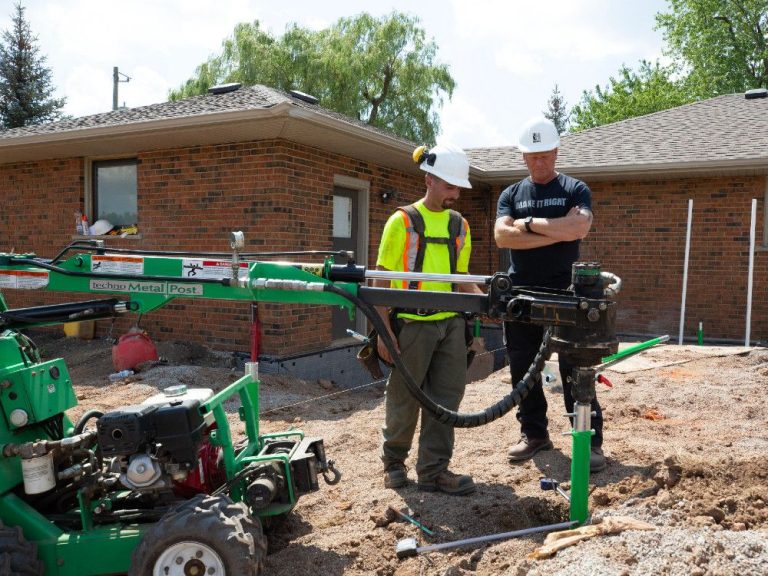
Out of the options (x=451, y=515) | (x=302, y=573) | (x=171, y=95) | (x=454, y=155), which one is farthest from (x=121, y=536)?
(x=171, y=95)

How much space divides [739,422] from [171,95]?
89.4ft

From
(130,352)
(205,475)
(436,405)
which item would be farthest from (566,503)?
(130,352)

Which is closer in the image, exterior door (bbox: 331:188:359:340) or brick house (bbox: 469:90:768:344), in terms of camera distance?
exterior door (bbox: 331:188:359:340)

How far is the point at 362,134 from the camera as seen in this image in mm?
8242

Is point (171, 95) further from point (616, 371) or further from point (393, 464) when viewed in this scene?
point (393, 464)

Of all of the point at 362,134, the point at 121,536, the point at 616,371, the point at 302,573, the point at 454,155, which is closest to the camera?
the point at 121,536

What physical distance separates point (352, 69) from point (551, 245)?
2324cm

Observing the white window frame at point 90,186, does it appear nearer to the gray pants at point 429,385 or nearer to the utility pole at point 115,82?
the gray pants at point 429,385

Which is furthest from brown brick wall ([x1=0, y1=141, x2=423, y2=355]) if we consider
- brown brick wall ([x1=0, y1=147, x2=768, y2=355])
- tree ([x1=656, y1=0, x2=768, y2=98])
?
tree ([x1=656, y1=0, x2=768, y2=98])

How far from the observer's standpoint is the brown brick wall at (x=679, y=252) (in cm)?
1070

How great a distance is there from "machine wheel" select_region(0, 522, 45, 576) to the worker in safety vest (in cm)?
190

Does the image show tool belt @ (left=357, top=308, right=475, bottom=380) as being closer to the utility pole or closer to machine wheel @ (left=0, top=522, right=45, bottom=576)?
machine wheel @ (left=0, top=522, right=45, bottom=576)

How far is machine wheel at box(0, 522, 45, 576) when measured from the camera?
8.53ft

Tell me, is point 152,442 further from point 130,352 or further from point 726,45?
point 726,45
